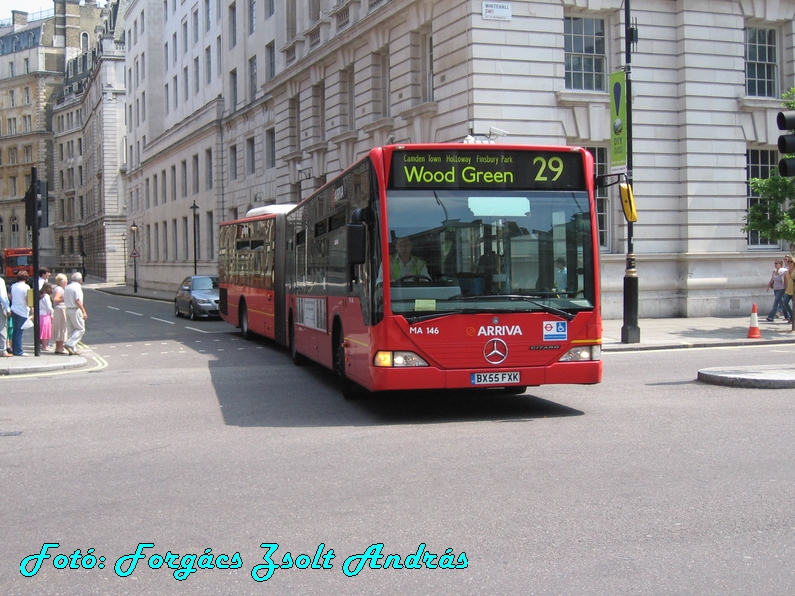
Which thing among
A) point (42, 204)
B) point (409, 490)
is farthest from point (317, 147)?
point (409, 490)

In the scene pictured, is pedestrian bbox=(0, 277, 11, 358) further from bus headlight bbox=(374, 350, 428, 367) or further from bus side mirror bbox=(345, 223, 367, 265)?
bus headlight bbox=(374, 350, 428, 367)

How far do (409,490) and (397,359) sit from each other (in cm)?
315

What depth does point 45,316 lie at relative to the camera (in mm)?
19203

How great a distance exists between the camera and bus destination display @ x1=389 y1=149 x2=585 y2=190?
1016 cm

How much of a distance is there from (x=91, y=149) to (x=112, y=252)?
20.7 meters

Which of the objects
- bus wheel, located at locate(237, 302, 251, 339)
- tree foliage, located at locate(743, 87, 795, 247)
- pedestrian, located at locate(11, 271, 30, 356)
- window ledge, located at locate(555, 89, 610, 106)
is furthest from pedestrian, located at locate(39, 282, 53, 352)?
tree foliage, located at locate(743, 87, 795, 247)

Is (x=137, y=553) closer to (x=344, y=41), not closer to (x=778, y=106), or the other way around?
(x=778, y=106)

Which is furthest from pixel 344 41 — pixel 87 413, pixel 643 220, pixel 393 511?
pixel 393 511

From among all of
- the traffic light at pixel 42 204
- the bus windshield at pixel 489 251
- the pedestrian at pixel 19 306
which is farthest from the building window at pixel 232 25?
the bus windshield at pixel 489 251

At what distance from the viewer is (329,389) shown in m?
13.5

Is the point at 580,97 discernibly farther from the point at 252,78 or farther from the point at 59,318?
the point at 252,78

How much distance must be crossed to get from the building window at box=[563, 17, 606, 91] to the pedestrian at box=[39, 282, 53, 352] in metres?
14.3

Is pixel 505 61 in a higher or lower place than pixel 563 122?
higher

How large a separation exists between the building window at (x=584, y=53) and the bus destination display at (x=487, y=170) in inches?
591
